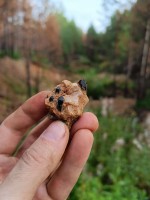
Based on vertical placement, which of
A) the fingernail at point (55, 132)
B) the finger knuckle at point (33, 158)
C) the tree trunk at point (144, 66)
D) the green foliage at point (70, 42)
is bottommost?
the green foliage at point (70, 42)

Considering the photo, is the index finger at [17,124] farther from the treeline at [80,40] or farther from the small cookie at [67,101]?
the treeline at [80,40]

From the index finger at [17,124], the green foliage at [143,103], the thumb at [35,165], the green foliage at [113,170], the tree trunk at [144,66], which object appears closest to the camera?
the thumb at [35,165]

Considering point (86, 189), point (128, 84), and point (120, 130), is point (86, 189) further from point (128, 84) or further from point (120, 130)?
point (128, 84)

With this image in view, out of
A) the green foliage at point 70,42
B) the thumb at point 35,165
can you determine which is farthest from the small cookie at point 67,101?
the green foliage at point 70,42

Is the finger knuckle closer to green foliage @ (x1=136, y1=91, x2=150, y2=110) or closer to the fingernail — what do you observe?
the fingernail

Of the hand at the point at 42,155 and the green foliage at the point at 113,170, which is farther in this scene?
the green foliage at the point at 113,170

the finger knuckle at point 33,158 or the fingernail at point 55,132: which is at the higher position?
the fingernail at point 55,132
